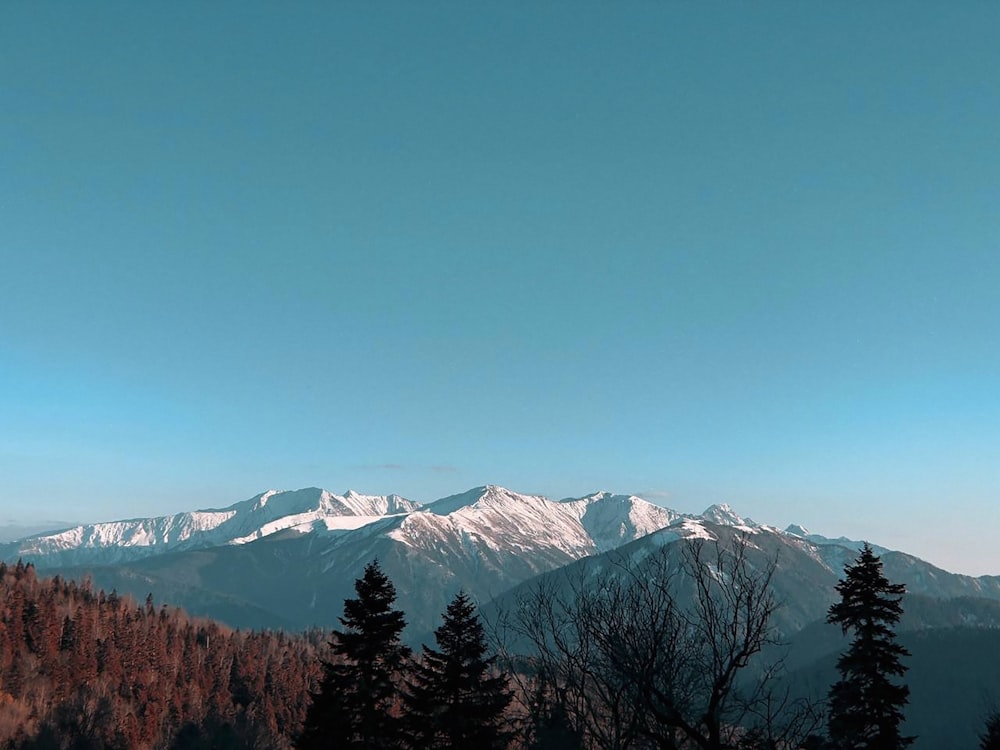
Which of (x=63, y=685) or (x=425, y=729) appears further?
(x=63, y=685)

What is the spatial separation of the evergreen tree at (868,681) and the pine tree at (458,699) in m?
14.9

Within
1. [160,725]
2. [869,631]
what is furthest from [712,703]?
[160,725]

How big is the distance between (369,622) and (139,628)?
14696 centimetres

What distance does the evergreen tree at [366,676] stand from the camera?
30266 mm

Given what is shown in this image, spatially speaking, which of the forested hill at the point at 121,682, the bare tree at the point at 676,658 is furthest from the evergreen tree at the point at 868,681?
the forested hill at the point at 121,682

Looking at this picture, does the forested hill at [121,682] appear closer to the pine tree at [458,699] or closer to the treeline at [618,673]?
the treeline at [618,673]

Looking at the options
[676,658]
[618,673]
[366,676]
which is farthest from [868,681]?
[366,676]

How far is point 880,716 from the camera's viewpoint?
29.0 meters

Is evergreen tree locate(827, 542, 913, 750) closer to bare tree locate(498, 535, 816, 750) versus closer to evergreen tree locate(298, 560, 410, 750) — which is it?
bare tree locate(498, 535, 816, 750)

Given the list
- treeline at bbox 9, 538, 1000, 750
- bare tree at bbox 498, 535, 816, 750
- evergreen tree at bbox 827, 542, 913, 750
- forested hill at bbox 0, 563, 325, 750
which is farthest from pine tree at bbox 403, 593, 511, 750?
forested hill at bbox 0, 563, 325, 750

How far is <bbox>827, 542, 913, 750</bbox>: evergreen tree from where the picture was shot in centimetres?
2897

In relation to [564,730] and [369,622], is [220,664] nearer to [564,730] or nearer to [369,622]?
[369,622]

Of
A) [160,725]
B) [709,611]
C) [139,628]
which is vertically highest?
[709,611]

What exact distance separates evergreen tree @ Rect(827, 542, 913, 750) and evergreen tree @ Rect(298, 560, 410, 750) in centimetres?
1910
